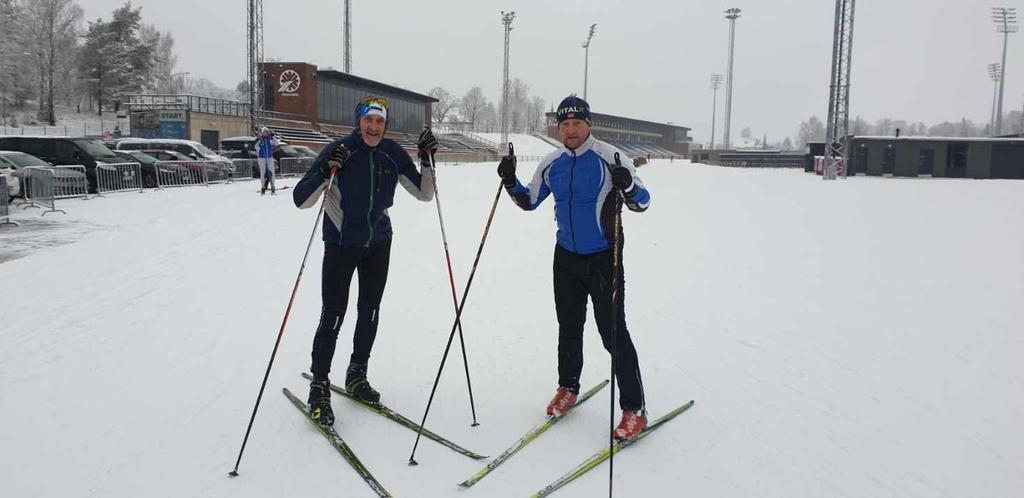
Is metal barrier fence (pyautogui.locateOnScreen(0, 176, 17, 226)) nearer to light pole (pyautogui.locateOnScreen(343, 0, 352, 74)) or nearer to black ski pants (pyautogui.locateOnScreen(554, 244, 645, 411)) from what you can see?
black ski pants (pyautogui.locateOnScreen(554, 244, 645, 411))

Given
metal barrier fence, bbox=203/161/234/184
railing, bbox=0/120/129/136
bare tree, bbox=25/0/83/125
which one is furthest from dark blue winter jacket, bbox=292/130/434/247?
bare tree, bbox=25/0/83/125

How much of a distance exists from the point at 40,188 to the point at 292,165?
12674 millimetres

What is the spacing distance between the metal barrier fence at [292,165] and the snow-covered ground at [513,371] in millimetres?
15751

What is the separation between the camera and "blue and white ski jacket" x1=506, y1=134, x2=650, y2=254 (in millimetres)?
3562

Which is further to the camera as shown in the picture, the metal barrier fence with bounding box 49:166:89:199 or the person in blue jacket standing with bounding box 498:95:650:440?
the metal barrier fence with bounding box 49:166:89:199

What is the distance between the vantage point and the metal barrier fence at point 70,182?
15266 mm

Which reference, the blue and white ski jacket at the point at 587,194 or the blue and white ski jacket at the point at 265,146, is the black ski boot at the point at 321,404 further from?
the blue and white ski jacket at the point at 265,146

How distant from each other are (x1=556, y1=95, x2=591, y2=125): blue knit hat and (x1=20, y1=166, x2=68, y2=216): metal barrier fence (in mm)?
14187

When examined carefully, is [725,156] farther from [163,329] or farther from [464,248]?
[163,329]

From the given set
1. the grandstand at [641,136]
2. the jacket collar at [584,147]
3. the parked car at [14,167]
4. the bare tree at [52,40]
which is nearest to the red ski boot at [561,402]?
the jacket collar at [584,147]

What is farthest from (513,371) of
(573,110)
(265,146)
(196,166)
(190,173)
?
(196,166)

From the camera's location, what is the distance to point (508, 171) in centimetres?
369

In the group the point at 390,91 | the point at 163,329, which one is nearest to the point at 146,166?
the point at 163,329

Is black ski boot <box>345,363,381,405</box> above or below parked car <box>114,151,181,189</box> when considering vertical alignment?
below
